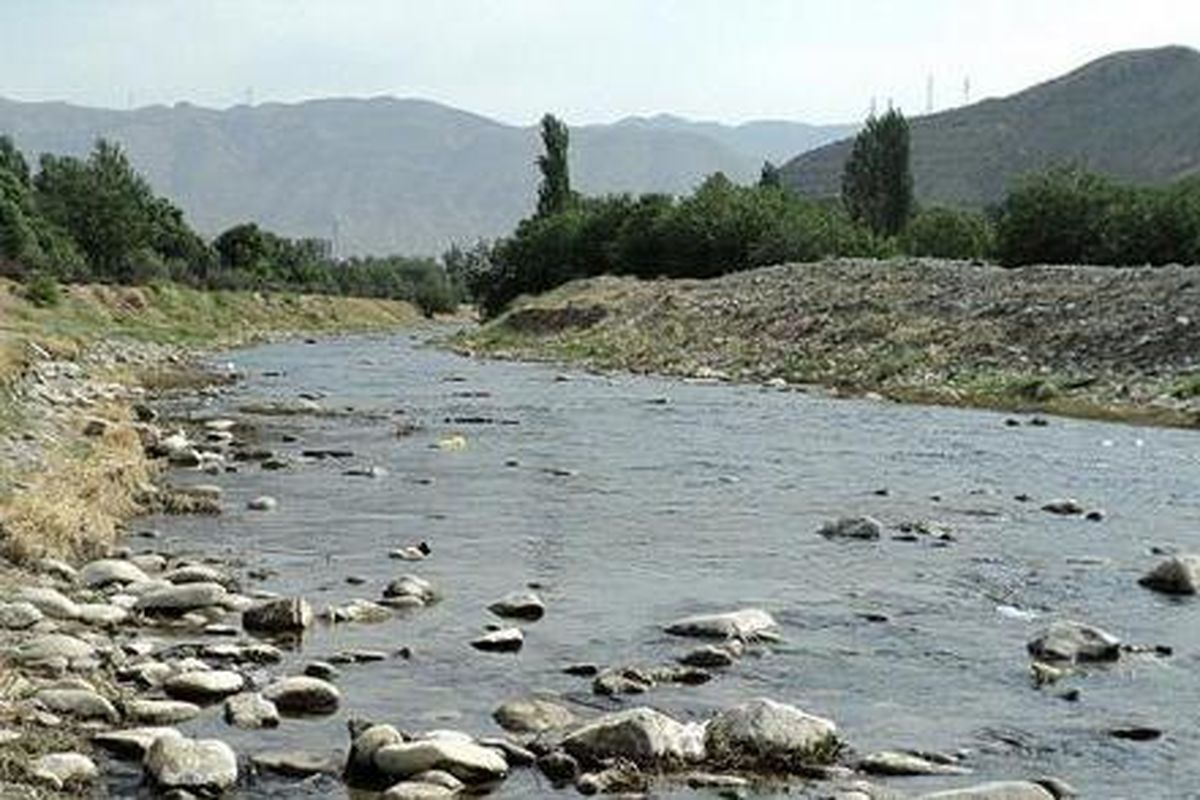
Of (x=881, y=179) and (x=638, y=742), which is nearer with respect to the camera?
(x=638, y=742)

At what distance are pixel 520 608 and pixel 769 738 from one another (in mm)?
5191

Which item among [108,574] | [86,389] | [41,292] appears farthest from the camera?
[41,292]

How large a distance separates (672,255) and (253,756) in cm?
8506

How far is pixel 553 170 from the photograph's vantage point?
113750 millimetres

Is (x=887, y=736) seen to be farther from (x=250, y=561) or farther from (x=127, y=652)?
(x=250, y=561)

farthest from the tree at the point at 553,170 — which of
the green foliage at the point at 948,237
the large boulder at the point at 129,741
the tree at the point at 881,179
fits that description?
the large boulder at the point at 129,741

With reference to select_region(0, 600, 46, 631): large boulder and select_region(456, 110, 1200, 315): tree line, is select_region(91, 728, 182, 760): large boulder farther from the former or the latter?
select_region(456, 110, 1200, 315): tree line

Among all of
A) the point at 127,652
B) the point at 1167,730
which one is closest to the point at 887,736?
the point at 1167,730

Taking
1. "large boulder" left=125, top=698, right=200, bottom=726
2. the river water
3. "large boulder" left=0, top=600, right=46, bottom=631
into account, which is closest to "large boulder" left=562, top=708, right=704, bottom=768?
the river water

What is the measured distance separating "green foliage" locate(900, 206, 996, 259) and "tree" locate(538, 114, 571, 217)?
89.9 ft

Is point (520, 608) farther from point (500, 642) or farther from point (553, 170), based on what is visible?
point (553, 170)

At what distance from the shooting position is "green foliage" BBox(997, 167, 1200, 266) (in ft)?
208

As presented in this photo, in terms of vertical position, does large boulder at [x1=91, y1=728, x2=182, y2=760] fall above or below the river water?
above

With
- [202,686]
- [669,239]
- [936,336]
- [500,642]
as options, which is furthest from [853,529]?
[669,239]
